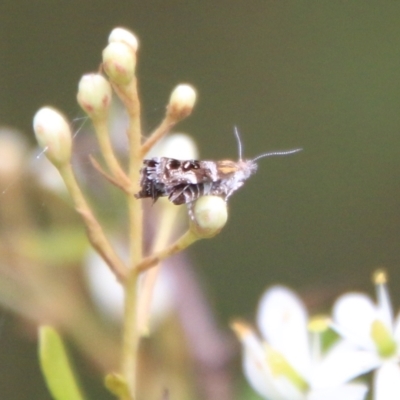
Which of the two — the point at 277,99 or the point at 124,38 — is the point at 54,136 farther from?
the point at 277,99

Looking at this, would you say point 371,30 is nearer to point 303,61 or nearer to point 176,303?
point 303,61

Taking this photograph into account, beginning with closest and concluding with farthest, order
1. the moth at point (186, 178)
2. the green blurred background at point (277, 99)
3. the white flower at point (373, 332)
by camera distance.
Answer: the moth at point (186, 178), the white flower at point (373, 332), the green blurred background at point (277, 99)

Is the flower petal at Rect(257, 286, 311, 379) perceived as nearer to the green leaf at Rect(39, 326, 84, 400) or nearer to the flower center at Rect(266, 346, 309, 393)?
the flower center at Rect(266, 346, 309, 393)

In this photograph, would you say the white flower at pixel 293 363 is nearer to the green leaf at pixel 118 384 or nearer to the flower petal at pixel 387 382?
the flower petal at pixel 387 382

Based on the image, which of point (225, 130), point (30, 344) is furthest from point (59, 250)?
point (225, 130)

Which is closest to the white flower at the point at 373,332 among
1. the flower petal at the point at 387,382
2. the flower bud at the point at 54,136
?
the flower petal at the point at 387,382
